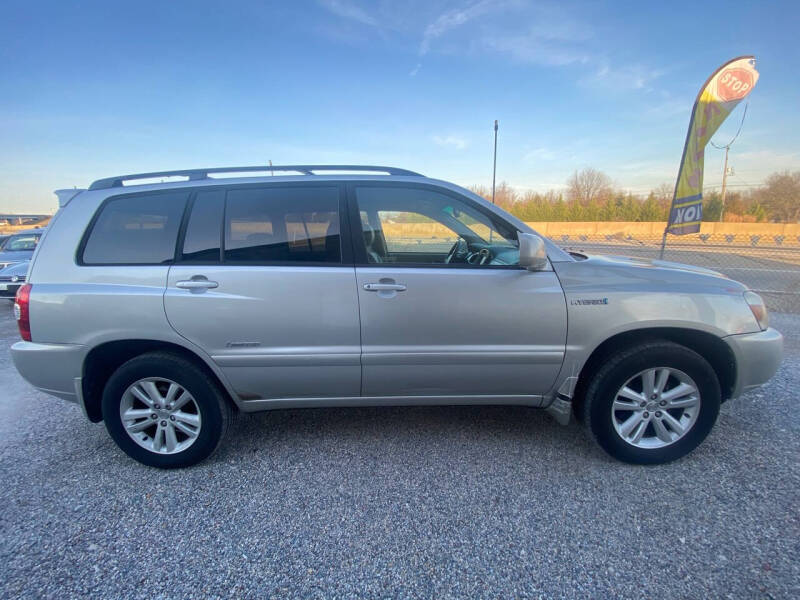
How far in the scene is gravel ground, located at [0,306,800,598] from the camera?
5.42 feet

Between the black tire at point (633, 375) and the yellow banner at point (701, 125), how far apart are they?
529 centimetres

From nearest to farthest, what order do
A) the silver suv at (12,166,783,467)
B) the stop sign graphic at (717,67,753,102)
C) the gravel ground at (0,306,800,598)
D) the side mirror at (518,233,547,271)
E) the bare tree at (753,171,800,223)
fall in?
the gravel ground at (0,306,800,598) → the side mirror at (518,233,547,271) → the silver suv at (12,166,783,467) → the stop sign graphic at (717,67,753,102) → the bare tree at (753,171,800,223)

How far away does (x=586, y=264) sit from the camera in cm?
239

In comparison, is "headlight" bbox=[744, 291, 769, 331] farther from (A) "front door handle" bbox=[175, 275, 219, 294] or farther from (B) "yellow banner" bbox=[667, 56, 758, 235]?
(B) "yellow banner" bbox=[667, 56, 758, 235]

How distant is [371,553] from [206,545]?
0.82m

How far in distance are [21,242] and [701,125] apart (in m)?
14.5

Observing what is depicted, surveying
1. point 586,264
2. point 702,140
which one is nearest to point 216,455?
point 586,264

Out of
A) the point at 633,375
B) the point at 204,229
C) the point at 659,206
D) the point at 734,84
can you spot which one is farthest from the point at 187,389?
the point at 659,206

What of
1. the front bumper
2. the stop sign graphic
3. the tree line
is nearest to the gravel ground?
the front bumper

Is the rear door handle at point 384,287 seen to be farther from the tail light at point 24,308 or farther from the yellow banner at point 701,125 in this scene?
the yellow banner at point 701,125

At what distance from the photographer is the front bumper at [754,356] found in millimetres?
2332

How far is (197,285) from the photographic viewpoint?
7.32 ft

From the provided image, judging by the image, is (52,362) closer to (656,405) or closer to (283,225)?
(283,225)

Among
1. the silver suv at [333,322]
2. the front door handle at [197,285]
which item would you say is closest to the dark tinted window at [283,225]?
the silver suv at [333,322]
